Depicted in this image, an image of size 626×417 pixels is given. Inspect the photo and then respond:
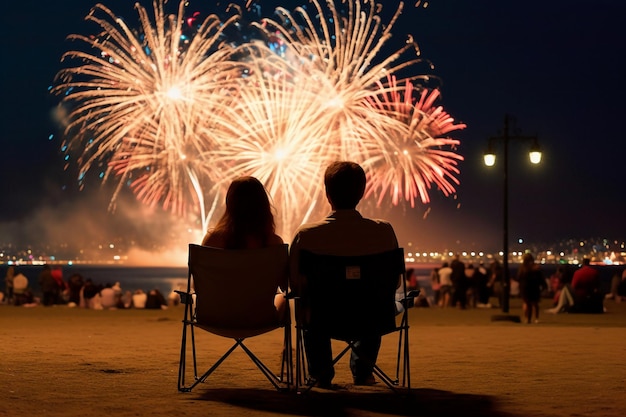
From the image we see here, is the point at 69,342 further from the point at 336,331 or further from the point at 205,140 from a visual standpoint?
the point at 205,140

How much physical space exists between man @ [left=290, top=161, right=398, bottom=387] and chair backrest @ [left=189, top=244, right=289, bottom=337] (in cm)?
23

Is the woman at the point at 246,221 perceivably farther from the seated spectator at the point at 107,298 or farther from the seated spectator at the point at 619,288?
the seated spectator at the point at 619,288

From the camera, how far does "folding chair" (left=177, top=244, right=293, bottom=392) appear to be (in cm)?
717

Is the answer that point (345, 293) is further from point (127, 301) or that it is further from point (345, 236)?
point (127, 301)

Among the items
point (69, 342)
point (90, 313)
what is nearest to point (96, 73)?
point (90, 313)

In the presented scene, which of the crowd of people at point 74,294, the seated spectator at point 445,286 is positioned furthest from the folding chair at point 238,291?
the seated spectator at point 445,286

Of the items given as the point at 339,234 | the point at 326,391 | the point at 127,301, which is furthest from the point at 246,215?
the point at 127,301

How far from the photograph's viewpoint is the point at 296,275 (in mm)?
7102

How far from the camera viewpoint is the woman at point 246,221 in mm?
7418

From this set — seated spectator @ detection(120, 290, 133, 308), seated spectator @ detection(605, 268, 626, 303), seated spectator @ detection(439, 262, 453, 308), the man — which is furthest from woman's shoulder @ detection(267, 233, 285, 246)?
seated spectator @ detection(605, 268, 626, 303)

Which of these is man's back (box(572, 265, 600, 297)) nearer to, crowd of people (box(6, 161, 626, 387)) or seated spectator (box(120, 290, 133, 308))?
seated spectator (box(120, 290, 133, 308))

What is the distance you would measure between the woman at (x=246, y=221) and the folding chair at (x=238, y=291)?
24 cm

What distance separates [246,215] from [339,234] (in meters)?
0.66

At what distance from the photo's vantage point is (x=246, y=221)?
744 cm
